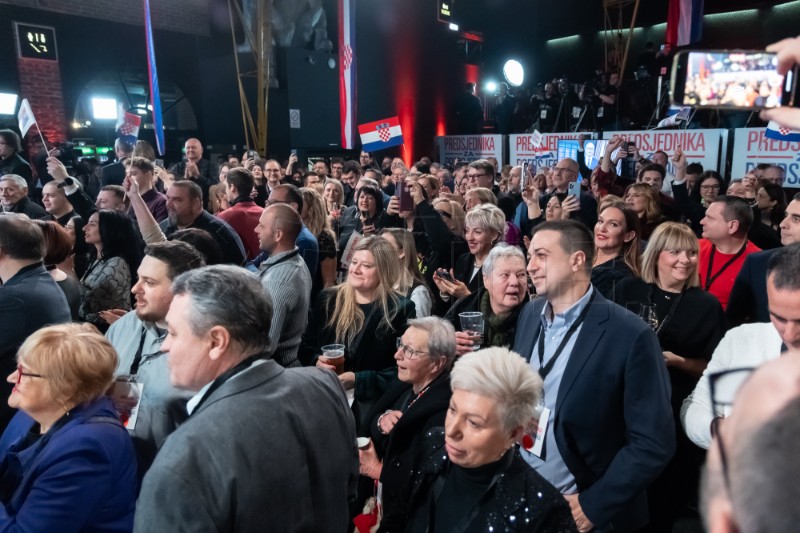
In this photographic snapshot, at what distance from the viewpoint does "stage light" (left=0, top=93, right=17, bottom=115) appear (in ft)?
30.9

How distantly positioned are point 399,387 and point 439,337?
0.30 meters

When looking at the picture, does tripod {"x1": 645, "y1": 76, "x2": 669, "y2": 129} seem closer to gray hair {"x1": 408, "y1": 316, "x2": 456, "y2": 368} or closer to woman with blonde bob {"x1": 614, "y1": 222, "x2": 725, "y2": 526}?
woman with blonde bob {"x1": 614, "y1": 222, "x2": 725, "y2": 526}

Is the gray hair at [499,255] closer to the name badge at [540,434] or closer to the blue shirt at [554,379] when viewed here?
the blue shirt at [554,379]

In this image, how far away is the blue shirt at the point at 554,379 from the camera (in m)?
1.90

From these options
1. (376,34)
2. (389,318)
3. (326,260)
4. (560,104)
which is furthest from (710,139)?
(376,34)

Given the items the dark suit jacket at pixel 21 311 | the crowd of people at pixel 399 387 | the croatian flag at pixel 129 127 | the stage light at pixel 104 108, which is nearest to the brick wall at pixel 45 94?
the stage light at pixel 104 108

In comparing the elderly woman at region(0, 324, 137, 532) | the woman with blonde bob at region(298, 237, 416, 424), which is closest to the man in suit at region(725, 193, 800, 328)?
the woman with blonde bob at region(298, 237, 416, 424)

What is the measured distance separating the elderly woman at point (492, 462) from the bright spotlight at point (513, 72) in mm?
15527

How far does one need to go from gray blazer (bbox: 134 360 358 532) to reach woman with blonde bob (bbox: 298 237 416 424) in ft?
3.33

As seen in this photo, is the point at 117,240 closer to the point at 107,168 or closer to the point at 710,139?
the point at 107,168

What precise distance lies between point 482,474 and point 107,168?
19.6 feet

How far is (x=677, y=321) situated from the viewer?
270 centimetres

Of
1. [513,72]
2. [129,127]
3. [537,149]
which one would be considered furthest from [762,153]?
[513,72]

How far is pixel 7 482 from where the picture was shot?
67.9 inches
